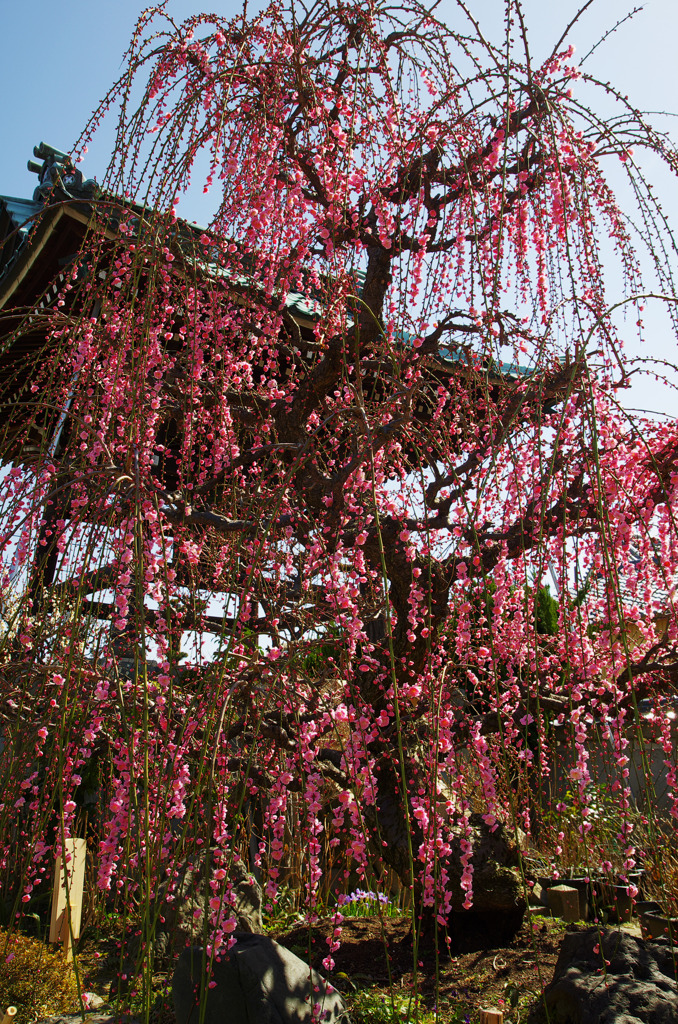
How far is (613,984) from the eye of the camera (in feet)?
7.13

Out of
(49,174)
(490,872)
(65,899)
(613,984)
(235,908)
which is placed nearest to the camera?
(613,984)

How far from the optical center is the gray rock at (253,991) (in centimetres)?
200

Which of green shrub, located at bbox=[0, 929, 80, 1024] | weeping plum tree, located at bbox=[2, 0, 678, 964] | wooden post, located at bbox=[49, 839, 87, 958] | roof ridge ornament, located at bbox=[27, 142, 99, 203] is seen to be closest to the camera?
weeping plum tree, located at bbox=[2, 0, 678, 964]

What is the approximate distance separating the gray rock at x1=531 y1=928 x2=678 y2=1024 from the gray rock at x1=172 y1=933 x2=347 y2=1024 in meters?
0.71

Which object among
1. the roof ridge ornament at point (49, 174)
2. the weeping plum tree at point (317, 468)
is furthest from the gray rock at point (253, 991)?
the roof ridge ornament at point (49, 174)

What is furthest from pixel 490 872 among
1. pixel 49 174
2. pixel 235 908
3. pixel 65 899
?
pixel 49 174

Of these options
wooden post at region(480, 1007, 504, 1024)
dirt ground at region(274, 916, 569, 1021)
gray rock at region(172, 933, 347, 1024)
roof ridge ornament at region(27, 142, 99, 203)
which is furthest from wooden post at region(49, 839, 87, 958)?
roof ridge ornament at region(27, 142, 99, 203)

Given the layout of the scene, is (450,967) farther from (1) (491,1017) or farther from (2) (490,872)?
(1) (491,1017)

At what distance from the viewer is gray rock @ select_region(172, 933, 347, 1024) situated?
2.00m

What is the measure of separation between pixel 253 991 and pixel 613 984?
3.65ft

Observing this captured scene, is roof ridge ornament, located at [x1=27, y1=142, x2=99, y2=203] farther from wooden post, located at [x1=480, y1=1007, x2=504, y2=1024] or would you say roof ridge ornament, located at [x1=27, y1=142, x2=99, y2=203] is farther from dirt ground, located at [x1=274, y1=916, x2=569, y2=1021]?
wooden post, located at [x1=480, y1=1007, x2=504, y2=1024]

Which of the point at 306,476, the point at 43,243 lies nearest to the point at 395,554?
the point at 306,476

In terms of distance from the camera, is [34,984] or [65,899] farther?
[65,899]

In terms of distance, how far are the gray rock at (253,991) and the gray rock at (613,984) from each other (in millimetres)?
710
